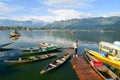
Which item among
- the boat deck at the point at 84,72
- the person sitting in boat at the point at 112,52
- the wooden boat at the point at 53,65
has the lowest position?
the boat deck at the point at 84,72

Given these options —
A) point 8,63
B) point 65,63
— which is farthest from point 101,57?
point 8,63

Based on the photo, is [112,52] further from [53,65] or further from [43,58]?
[43,58]

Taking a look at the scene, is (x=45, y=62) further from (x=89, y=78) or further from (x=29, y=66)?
(x=89, y=78)

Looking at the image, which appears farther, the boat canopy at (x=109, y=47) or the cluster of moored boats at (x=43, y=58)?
the boat canopy at (x=109, y=47)

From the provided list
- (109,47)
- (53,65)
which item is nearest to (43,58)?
(53,65)

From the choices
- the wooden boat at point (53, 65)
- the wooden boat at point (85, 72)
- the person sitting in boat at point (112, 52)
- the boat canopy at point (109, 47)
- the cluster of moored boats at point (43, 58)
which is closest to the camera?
the wooden boat at point (85, 72)

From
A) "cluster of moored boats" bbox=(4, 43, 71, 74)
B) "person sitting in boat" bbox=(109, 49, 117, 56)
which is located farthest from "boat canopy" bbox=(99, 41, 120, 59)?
"cluster of moored boats" bbox=(4, 43, 71, 74)

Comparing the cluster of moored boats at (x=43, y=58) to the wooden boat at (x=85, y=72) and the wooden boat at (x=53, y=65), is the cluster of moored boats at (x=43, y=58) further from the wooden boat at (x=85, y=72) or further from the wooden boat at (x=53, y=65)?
the wooden boat at (x=85, y=72)

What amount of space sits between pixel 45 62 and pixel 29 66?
176 inches

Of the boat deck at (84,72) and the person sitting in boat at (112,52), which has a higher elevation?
the person sitting in boat at (112,52)

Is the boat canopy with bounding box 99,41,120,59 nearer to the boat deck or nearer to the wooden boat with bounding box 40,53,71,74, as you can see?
the boat deck

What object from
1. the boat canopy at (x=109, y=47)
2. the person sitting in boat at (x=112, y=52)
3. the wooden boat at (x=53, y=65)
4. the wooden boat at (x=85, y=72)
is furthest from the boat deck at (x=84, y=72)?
the person sitting in boat at (x=112, y=52)

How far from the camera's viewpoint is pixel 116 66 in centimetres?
3816

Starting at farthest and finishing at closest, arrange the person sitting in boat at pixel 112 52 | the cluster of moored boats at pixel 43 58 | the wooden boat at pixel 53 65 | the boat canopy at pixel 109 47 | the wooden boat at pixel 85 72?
the person sitting in boat at pixel 112 52, the boat canopy at pixel 109 47, the cluster of moored boats at pixel 43 58, the wooden boat at pixel 53 65, the wooden boat at pixel 85 72
